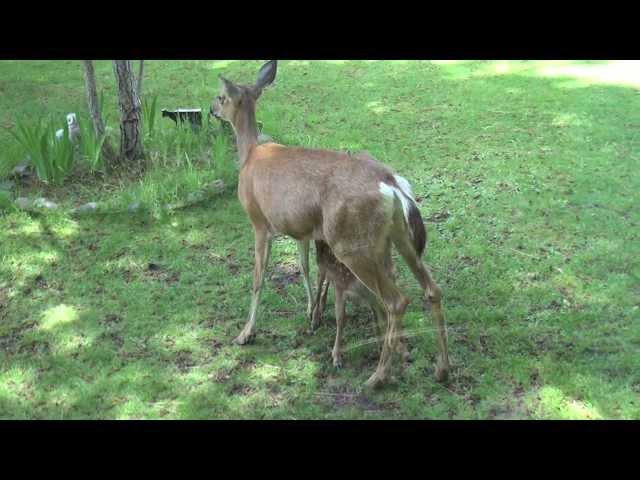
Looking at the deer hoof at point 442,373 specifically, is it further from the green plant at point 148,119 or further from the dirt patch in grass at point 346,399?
the green plant at point 148,119

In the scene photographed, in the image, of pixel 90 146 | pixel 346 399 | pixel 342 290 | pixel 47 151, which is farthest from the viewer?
pixel 90 146

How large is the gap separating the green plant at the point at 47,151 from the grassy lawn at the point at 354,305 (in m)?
0.17

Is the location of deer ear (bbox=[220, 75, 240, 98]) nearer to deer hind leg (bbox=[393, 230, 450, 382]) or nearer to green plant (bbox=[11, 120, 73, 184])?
deer hind leg (bbox=[393, 230, 450, 382])

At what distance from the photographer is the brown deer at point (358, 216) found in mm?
4512

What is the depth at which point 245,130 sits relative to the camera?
228 inches

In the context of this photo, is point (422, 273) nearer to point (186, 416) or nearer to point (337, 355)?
point (337, 355)

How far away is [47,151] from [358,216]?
12.9ft

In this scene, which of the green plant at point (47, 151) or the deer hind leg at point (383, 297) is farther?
the green plant at point (47, 151)

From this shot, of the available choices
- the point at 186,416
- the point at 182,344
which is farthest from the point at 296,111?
the point at 186,416

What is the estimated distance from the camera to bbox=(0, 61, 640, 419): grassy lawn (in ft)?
15.2

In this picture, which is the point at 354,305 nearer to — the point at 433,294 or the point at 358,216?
the point at 433,294

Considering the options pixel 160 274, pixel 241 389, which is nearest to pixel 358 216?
pixel 241 389

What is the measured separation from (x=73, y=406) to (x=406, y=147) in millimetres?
4830

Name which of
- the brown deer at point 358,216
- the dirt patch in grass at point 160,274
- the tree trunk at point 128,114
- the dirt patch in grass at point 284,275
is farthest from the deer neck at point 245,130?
the tree trunk at point 128,114
